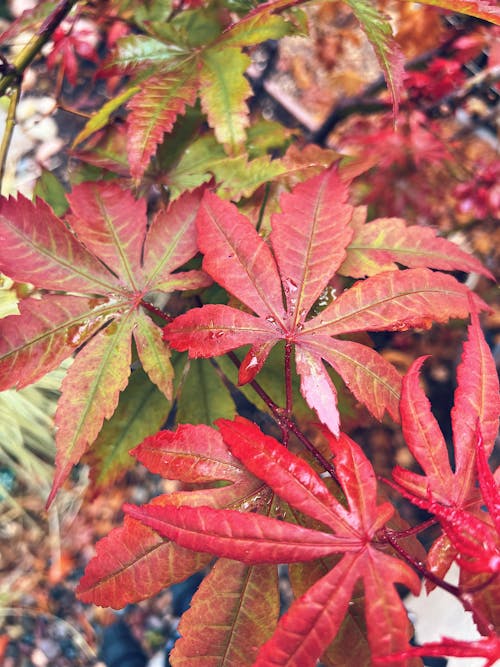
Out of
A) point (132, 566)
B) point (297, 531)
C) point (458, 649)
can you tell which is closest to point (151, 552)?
point (132, 566)

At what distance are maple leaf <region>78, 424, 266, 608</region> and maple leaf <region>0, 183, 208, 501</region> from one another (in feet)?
0.26

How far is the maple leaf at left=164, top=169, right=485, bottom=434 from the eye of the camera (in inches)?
19.2

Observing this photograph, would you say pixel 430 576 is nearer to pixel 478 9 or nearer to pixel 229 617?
pixel 229 617

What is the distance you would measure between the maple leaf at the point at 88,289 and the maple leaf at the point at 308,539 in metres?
0.14

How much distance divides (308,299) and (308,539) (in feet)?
0.73

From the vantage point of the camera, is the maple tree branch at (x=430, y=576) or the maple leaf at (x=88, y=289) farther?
the maple leaf at (x=88, y=289)

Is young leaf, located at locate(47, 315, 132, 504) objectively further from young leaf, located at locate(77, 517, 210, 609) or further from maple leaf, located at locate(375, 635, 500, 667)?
maple leaf, located at locate(375, 635, 500, 667)

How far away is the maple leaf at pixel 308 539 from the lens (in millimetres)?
376

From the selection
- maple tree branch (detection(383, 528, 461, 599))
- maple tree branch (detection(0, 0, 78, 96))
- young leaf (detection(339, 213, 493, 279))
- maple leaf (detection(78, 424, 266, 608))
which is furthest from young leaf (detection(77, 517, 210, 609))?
maple tree branch (detection(0, 0, 78, 96))

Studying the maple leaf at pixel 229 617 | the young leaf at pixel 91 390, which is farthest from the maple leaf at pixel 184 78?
the maple leaf at pixel 229 617

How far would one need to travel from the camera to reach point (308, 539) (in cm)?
40

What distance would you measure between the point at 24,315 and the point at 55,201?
27 cm

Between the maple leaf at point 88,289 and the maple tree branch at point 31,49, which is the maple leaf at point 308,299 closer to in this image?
the maple leaf at point 88,289

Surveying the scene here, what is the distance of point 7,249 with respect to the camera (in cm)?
53
